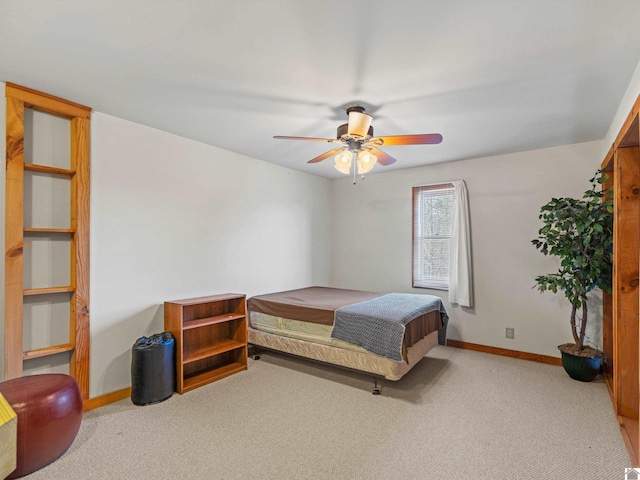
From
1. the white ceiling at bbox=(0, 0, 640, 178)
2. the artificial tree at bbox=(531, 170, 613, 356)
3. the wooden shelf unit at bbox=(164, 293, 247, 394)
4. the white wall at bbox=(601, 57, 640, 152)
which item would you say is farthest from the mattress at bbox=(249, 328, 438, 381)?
the white wall at bbox=(601, 57, 640, 152)

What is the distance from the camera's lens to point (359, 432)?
2328 mm

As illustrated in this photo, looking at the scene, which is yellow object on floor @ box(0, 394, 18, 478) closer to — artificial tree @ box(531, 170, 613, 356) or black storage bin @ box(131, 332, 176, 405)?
black storage bin @ box(131, 332, 176, 405)

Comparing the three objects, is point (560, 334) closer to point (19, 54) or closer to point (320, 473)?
point (320, 473)

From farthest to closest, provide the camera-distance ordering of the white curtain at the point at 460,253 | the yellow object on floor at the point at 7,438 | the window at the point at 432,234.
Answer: the window at the point at 432,234 < the white curtain at the point at 460,253 < the yellow object on floor at the point at 7,438

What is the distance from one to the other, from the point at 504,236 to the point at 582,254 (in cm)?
98

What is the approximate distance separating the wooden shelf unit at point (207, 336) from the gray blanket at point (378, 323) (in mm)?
1159

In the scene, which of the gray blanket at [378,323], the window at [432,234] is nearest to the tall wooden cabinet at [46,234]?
the gray blanket at [378,323]

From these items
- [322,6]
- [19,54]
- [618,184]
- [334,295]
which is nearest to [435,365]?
[334,295]

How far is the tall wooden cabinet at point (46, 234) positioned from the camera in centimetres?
229

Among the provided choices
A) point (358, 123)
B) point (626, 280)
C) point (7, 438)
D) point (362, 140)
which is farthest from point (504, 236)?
point (7, 438)

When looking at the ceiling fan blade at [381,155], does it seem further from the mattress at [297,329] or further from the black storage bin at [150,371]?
the black storage bin at [150,371]

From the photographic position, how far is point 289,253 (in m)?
4.75

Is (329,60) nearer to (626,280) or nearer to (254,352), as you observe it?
(626,280)

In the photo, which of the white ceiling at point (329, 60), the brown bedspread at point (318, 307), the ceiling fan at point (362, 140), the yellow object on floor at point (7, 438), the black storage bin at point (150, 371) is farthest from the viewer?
the brown bedspread at point (318, 307)
